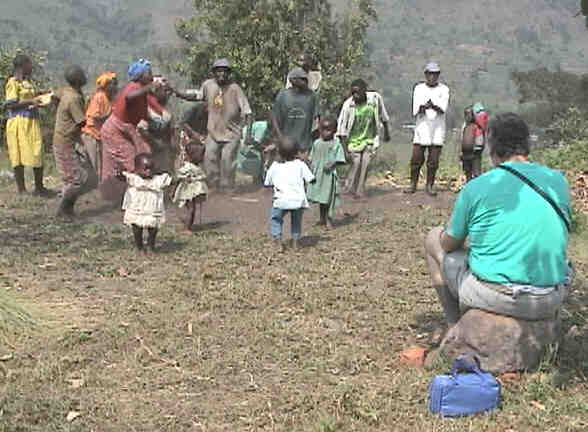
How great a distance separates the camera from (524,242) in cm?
427

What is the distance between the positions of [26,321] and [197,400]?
5.14 feet

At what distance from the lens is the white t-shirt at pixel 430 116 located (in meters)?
9.95

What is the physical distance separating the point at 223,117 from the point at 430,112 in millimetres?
2358

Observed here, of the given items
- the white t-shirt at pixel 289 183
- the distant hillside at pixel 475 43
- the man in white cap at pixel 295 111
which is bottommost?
the distant hillside at pixel 475 43

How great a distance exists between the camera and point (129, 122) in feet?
27.9

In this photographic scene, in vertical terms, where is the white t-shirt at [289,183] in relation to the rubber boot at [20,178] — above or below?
above

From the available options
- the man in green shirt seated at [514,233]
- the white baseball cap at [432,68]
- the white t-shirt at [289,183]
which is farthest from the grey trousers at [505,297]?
the white baseball cap at [432,68]

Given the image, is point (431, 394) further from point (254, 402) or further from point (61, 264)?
point (61, 264)

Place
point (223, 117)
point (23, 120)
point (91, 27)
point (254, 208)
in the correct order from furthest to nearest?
point (91, 27), point (223, 117), point (23, 120), point (254, 208)

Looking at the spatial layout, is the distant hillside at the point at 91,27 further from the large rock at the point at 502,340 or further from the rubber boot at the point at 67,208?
the large rock at the point at 502,340

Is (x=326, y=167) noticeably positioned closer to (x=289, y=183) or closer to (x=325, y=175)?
→ (x=325, y=175)

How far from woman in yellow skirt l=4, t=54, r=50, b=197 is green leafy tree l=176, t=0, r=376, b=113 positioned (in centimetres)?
674

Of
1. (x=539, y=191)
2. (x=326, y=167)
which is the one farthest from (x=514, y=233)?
(x=326, y=167)

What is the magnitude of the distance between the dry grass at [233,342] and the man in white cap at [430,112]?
254 cm
